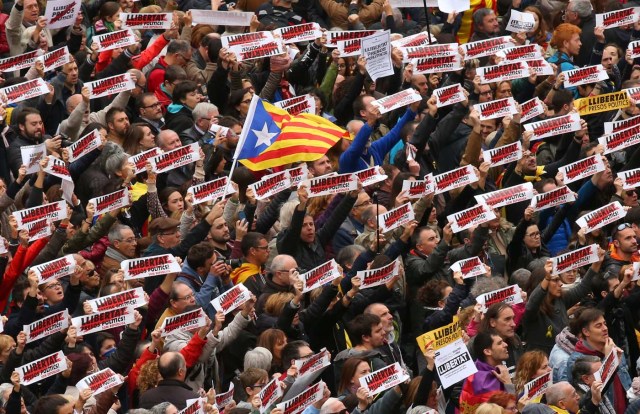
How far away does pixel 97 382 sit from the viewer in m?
13.7

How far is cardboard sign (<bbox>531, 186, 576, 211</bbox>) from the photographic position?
1708cm

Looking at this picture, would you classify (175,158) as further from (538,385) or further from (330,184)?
(538,385)

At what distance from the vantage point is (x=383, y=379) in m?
13.7

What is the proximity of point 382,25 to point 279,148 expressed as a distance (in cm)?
423

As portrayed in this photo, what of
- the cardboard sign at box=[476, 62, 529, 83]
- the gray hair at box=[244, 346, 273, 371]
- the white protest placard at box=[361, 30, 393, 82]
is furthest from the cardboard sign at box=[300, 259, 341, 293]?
the cardboard sign at box=[476, 62, 529, 83]

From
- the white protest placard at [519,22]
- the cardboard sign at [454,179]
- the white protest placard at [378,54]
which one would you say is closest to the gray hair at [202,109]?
the white protest placard at [378,54]

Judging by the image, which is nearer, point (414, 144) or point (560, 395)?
point (560, 395)

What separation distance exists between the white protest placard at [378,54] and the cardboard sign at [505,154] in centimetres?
138

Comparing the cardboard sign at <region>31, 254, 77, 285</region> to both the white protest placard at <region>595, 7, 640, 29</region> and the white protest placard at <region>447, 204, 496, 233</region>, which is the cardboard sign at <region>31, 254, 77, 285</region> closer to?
the white protest placard at <region>447, 204, 496, 233</region>

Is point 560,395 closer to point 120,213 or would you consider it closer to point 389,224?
point 389,224

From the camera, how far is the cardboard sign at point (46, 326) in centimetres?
1417

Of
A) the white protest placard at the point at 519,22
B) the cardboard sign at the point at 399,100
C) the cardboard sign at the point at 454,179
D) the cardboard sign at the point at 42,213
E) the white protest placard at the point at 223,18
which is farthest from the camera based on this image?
the white protest placard at the point at 519,22

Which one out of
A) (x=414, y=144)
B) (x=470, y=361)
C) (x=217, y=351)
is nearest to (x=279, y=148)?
(x=414, y=144)

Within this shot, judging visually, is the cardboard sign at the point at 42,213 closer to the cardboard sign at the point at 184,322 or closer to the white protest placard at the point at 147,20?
the cardboard sign at the point at 184,322
